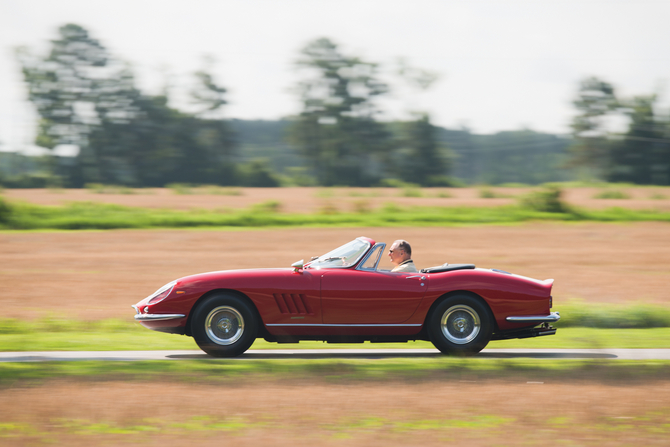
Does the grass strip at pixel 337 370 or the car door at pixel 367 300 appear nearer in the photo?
the grass strip at pixel 337 370

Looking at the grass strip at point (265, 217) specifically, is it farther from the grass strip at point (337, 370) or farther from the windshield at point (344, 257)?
the grass strip at point (337, 370)

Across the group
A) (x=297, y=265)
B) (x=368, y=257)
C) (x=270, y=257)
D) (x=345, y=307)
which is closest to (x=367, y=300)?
(x=345, y=307)

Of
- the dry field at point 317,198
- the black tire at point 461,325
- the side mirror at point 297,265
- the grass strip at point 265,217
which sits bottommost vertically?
the black tire at point 461,325

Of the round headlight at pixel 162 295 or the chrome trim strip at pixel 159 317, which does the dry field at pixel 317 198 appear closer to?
the round headlight at pixel 162 295

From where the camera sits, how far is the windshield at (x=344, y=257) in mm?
7629

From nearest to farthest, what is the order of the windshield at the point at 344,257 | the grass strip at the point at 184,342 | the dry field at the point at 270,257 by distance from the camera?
the windshield at the point at 344,257
the grass strip at the point at 184,342
the dry field at the point at 270,257

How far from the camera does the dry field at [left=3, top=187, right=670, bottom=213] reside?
35438 millimetres

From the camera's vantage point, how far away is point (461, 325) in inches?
298

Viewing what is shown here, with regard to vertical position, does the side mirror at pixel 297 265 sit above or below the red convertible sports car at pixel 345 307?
above

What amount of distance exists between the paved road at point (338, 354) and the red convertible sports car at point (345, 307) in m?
0.35

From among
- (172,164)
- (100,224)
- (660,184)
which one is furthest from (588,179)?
(100,224)

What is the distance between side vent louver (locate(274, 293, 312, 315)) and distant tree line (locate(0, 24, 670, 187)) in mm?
37574

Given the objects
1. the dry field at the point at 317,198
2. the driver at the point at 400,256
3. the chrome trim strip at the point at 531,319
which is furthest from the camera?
the dry field at the point at 317,198

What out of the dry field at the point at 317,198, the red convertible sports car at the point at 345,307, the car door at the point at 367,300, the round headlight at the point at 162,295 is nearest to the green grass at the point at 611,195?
the dry field at the point at 317,198
